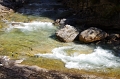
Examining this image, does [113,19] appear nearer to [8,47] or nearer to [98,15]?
[98,15]

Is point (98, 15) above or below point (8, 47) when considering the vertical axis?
above

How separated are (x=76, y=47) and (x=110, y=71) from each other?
12.5ft

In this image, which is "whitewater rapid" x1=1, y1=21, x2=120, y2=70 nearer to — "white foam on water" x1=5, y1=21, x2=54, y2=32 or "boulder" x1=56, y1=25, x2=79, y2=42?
"boulder" x1=56, y1=25, x2=79, y2=42

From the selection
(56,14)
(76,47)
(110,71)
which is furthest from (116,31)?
(56,14)

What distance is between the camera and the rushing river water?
14016 mm

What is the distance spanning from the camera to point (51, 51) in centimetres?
1578

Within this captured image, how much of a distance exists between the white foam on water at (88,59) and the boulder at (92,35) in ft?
3.80

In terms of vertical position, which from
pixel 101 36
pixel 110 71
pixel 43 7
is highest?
pixel 43 7

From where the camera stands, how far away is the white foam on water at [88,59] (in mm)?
13925

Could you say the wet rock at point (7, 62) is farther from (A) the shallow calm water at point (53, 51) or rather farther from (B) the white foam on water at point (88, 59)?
(B) the white foam on water at point (88, 59)

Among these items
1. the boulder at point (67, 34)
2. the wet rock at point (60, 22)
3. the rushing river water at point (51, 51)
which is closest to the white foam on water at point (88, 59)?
the rushing river water at point (51, 51)

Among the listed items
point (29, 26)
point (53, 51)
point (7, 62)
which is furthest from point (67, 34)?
point (7, 62)

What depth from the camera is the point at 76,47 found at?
54.3 ft

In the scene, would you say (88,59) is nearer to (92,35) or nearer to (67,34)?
(92,35)
